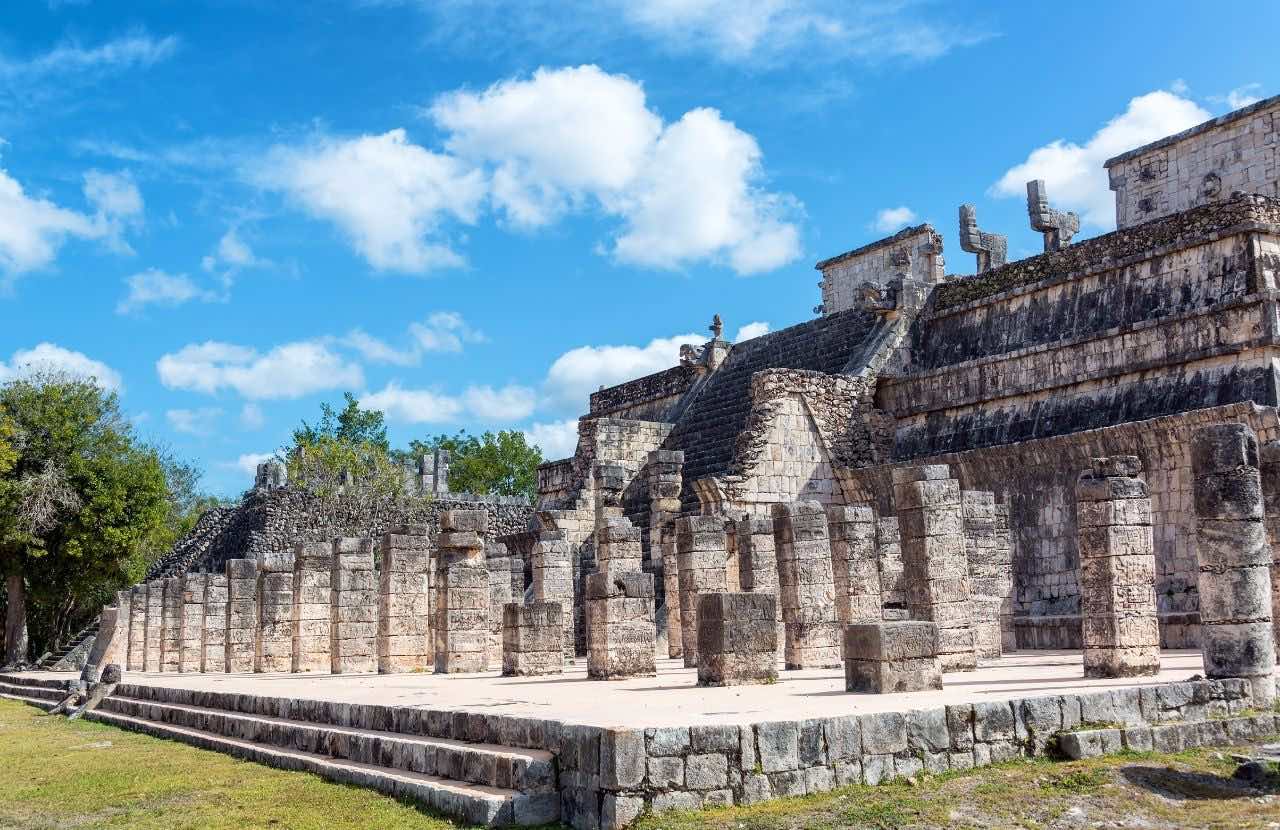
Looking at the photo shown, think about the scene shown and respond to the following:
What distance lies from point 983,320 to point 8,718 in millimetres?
16814

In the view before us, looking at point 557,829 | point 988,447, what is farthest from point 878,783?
point 988,447

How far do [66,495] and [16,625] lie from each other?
372cm

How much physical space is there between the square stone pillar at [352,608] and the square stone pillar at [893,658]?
396 inches

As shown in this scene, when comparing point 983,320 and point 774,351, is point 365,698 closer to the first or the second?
point 983,320

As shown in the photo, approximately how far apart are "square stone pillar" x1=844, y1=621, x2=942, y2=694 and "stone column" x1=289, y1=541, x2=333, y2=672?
451 inches

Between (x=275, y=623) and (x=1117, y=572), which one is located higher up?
(x=1117, y=572)

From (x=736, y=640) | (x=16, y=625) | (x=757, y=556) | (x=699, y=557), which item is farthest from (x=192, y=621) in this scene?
(x=736, y=640)

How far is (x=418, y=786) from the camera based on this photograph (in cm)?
863

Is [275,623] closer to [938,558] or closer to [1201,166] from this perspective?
[938,558]

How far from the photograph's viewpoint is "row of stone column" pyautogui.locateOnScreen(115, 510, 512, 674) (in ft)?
58.4

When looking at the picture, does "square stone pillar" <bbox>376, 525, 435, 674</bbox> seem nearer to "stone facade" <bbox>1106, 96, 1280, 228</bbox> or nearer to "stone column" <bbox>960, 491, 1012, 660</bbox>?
"stone column" <bbox>960, 491, 1012, 660</bbox>

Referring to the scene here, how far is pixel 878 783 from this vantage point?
809 cm

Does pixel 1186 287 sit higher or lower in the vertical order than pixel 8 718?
higher

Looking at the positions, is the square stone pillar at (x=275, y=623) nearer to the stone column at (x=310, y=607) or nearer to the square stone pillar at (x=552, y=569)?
the stone column at (x=310, y=607)
